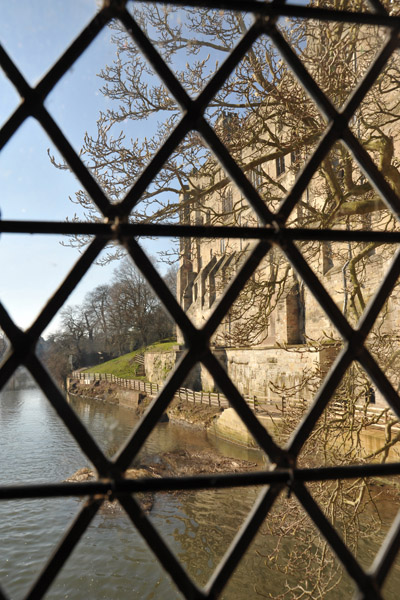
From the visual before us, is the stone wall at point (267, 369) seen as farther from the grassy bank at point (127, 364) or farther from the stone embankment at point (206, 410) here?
the grassy bank at point (127, 364)

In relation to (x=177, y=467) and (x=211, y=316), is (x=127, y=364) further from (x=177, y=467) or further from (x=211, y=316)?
(x=211, y=316)

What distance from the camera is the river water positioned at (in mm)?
9164

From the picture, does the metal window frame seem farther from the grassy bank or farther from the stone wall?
the grassy bank

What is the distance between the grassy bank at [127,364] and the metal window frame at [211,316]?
30.9m

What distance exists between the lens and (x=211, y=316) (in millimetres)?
1159

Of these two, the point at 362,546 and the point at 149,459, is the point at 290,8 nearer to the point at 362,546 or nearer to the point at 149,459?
the point at 362,546

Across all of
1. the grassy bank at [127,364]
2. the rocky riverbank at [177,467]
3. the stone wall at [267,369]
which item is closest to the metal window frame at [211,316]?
the rocky riverbank at [177,467]

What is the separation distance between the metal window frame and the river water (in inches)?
169

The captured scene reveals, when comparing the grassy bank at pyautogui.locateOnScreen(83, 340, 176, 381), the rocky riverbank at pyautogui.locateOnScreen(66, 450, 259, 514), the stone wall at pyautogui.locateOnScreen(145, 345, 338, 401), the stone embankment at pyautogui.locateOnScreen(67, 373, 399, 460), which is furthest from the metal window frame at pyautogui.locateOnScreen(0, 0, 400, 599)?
the grassy bank at pyautogui.locateOnScreen(83, 340, 176, 381)

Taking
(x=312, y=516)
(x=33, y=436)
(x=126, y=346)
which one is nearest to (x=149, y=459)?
(x=33, y=436)

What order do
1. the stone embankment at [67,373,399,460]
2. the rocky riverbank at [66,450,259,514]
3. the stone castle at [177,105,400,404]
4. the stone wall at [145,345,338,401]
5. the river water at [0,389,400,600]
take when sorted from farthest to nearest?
the stone wall at [145,345,338,401]
the rocky riverbank at [66,450,259,514]
the stone embankment at [67,373,399,460]
the river water at [0,389,400,600]
the stone castle at [177,105,400,404]

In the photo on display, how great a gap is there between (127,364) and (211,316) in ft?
112

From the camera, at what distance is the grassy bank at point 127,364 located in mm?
32781

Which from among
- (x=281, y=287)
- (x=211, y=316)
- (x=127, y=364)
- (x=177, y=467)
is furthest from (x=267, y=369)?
(x=211, y=316)
